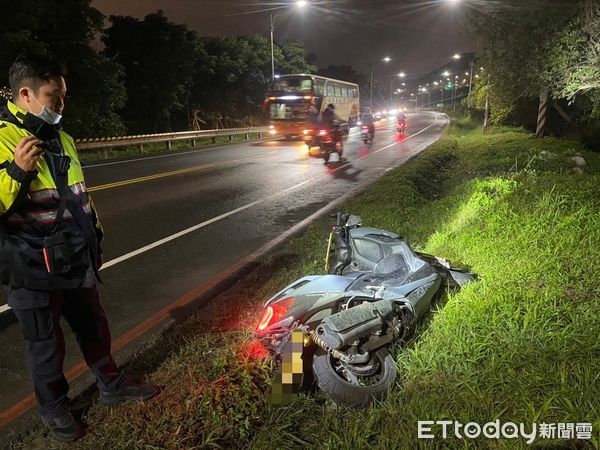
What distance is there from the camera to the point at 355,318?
9.32 ft

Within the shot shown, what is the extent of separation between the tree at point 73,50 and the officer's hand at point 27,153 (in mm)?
17922

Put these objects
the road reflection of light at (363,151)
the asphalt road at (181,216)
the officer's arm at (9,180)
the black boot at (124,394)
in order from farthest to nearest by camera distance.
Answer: the road reflection of light at (363,151)
the asphalt road at (181,216)
the black boot at (124,394)
the officer's arm at (9,180)

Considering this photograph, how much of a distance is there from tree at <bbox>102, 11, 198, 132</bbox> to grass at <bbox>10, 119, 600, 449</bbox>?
88.4 ft

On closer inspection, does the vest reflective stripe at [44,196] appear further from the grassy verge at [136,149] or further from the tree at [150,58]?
the tree at [150,58]

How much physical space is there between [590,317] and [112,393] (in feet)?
11.3

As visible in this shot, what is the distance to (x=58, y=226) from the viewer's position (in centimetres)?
253

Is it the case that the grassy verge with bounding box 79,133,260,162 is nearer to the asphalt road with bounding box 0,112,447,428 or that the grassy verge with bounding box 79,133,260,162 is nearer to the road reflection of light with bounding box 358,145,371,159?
the asphalt road with bounding box 0,112,447,428

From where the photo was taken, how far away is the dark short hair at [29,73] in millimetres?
2463

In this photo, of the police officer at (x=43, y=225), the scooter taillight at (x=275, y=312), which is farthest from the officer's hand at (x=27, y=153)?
the scooter taillight at (x=275, y=312)

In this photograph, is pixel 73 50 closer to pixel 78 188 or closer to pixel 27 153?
pixel 78 188

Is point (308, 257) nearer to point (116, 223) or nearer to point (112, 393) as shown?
point (112, 393)

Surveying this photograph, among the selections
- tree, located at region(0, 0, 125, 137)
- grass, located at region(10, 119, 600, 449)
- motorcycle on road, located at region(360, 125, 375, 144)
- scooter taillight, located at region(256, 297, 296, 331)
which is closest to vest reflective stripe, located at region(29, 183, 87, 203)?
grass, located at region(10, 119, 600, 449)

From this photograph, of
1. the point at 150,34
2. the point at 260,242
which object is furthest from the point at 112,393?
the point at 150,34

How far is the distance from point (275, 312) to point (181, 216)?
5554mm
